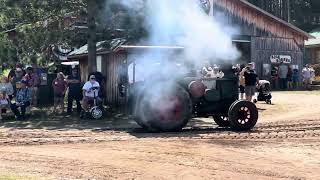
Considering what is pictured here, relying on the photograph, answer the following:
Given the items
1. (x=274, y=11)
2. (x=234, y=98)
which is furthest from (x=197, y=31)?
(x=274, y=11)

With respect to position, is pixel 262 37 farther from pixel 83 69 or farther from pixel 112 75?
pixel 112 75

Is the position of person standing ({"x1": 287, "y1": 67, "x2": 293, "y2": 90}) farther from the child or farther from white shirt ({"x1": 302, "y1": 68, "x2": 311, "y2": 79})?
the child

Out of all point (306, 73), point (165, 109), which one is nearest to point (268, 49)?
point (306, 73)

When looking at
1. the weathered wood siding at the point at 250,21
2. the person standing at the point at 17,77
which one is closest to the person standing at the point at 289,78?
the weathered wood siding at the point at 250,21

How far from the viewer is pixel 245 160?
9.40 metres

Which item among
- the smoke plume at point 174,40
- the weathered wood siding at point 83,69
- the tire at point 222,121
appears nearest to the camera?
the smoke plume at point 174,40

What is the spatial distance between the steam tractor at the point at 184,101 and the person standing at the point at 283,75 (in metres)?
16.9

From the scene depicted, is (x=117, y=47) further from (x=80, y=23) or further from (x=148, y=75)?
(x=148, y=75)

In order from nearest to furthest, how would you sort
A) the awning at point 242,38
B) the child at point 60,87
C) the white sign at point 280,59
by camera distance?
the child at point 60,87, the awning at point 242,38, the white sign at point 280,59

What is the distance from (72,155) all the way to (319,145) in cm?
498

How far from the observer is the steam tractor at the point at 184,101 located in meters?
12.9

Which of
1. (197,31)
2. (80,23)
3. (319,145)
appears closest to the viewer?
(319,145)

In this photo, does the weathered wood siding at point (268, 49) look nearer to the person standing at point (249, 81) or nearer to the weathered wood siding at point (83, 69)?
the weathered wood siding at point (83, 69)

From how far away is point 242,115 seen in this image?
44.2ft
